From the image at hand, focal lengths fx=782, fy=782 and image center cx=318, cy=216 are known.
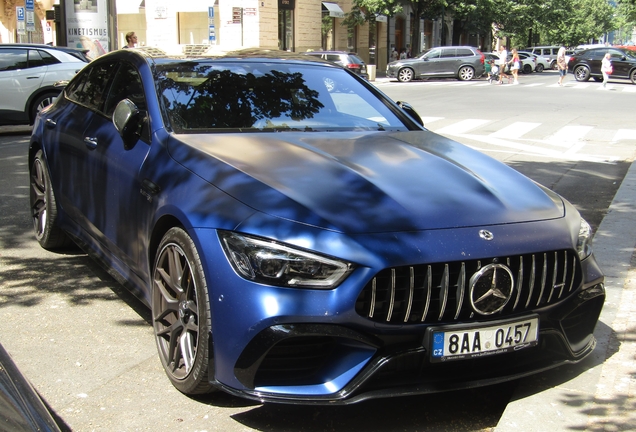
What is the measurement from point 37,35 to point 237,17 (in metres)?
9.48

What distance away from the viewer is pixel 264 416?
339cm

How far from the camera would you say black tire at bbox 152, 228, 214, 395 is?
3.24 metres

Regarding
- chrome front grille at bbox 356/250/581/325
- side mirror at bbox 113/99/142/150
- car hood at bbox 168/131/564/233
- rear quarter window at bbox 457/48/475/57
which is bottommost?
chrome front grille at bbox 356/250/581/325

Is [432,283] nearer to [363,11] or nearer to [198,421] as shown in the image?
[198,421]

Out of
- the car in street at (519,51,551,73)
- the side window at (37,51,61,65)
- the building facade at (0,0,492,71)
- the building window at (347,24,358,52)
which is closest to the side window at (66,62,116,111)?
the side window at (37,51,61,65)

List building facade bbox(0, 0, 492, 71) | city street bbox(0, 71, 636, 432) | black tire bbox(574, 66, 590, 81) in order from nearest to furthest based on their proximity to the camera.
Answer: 1. city street bbox(0, 71, 636, 432)
2. building facade bbox(0, 0, 492, 71)
3. black tire bbox(574, 66, 590, 81)

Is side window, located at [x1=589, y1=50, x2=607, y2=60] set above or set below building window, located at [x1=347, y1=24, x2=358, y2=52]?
below

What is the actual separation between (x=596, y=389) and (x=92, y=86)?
374 cm

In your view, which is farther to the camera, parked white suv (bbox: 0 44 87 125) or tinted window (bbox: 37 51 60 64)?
tinted window (bbox: 37 51 60 64)

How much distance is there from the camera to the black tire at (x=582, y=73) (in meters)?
39.3

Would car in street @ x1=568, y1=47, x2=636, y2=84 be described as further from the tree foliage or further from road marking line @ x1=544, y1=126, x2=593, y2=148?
road marking line @ x1=544, y1=126, x2=593, y2=148

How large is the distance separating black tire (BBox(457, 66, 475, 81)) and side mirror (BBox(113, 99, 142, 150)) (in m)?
→ 38.1

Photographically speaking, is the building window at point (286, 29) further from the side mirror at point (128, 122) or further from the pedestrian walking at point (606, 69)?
the side mirror at point (128, 122)

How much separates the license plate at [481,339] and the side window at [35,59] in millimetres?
12434
